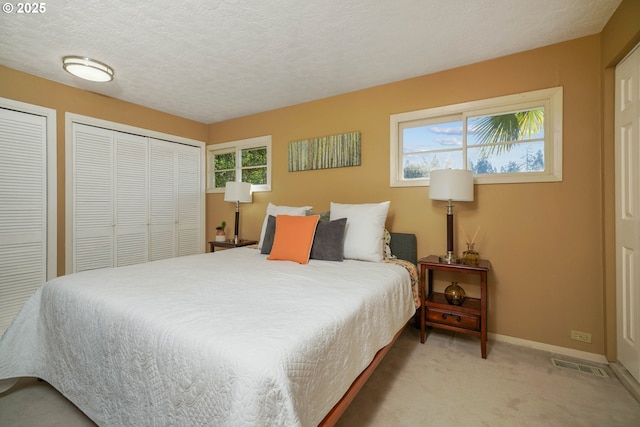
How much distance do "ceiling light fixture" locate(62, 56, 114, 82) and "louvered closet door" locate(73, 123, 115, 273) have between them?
0.75 meters

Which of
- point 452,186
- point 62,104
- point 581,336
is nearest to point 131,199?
point 62,104

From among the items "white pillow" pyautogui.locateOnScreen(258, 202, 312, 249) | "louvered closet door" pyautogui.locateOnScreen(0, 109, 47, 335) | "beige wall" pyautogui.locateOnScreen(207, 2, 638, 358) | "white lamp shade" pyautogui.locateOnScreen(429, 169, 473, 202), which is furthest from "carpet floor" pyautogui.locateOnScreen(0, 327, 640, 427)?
"white pillow" pyautogui.locateOnScreen(258, 202, 312, 249)

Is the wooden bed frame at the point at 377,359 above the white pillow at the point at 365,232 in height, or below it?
below

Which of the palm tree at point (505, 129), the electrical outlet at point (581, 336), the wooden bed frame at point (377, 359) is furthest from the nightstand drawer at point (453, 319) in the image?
the palm tree at point (505, 129)

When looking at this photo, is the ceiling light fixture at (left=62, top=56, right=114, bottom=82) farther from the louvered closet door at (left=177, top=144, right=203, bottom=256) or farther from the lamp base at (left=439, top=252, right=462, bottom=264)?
the lamp base at (left=439, top=252, right=462, bottom=264)

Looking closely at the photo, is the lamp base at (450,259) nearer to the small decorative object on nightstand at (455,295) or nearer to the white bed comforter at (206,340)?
the small decorative object on nightstand at (455,295)

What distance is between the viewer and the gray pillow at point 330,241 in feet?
7.98

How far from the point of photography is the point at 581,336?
6.96ft

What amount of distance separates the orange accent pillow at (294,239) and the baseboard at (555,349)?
182cm

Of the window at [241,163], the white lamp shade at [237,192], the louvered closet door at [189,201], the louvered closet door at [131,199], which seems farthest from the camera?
the louvered closet door at [189,201]

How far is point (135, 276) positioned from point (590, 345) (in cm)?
333

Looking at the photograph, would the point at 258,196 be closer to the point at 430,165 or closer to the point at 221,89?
the point at 221,89

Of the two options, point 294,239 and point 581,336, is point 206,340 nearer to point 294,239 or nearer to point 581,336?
point 294,239

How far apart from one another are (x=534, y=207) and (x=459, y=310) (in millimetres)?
1067
